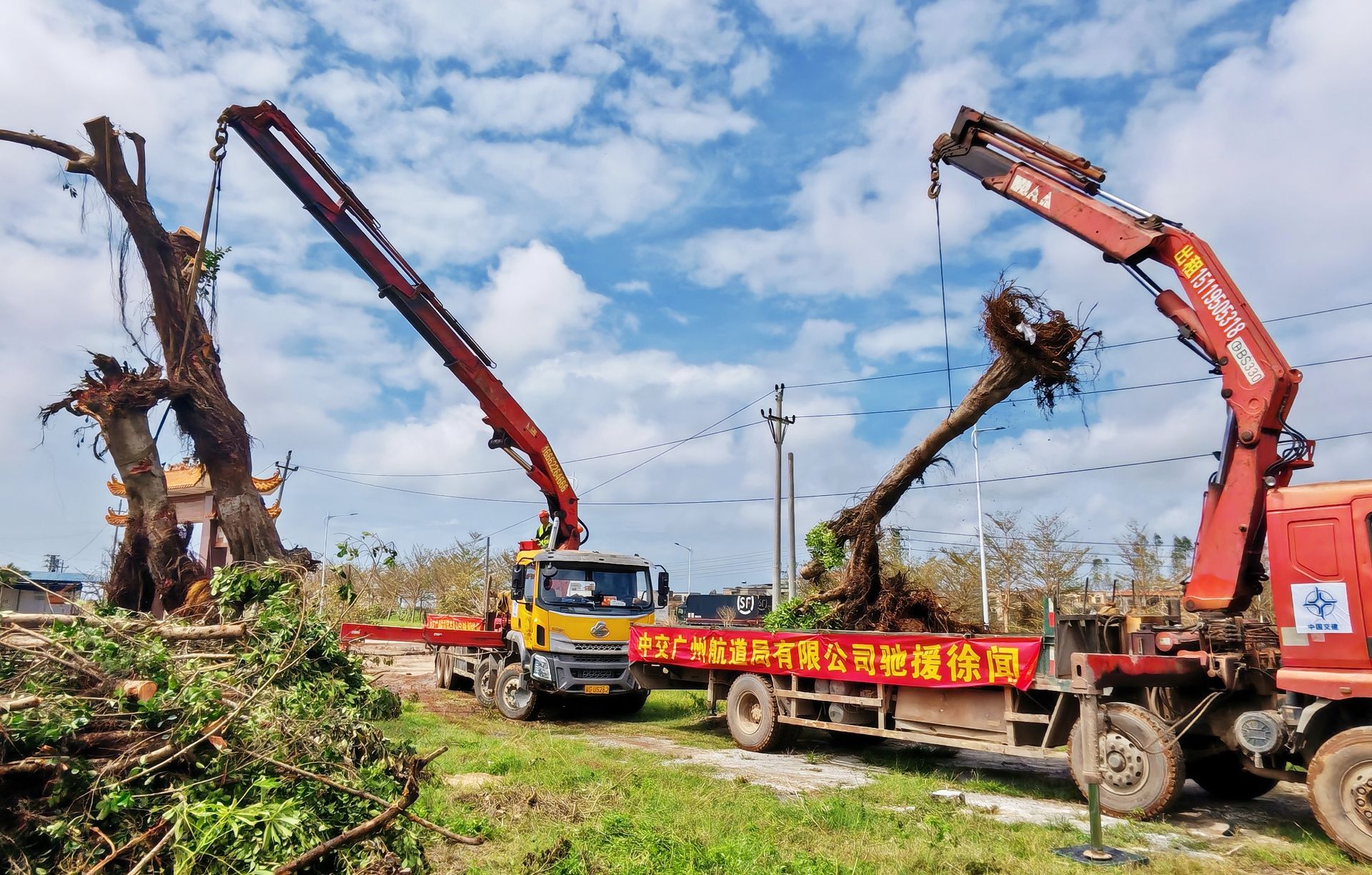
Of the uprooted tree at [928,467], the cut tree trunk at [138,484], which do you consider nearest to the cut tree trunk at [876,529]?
the uprooted tree at [928,467]

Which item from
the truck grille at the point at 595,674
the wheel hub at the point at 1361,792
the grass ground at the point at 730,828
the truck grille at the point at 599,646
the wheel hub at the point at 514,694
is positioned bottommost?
the grass ground at the point at 730,828

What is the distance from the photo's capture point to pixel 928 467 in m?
11.8

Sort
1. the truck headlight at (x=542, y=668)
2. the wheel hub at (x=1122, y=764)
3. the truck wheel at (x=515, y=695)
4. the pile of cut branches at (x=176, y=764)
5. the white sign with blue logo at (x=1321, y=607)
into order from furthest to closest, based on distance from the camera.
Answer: the truck wheel at (x=515, y=695) → the truck headlight at (x=542, y=668) → the wheel hub at (x=1122, y=764) → the white sign with blue logo at (x=1321, y=607) → the pile of cut branches at (x=176, y=764)

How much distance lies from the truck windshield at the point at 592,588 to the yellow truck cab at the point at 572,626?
1cm

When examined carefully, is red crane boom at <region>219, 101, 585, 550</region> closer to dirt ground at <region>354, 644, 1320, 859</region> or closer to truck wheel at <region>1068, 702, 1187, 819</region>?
dirt ground at <region>354, 644, 1320, 859</region>

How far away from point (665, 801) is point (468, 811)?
1.59m

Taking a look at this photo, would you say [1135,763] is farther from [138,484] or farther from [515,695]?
[138,484]

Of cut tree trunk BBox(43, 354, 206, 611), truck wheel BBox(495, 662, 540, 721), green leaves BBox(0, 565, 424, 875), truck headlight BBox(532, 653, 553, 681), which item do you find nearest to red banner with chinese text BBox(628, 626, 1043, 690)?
truck headlight BBox(532, 653, 553, 681)

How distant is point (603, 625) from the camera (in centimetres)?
1343

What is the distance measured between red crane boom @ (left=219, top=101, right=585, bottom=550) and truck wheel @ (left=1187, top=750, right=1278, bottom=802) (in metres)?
10.3

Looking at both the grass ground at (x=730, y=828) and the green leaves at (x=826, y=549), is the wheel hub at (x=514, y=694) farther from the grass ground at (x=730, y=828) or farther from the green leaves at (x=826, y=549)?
the green leaves at (x=826, y=549)

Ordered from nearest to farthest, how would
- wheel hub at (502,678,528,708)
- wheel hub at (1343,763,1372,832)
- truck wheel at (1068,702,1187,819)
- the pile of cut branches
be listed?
the pile of cut branches, wheel hub at (1343,763,1372,832), truck wheel at (1068,702,1187,819), wheel hub at (502,678,528,708)

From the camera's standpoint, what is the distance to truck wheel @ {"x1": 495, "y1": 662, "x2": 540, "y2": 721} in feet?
44.4

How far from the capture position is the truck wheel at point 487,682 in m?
15.1
